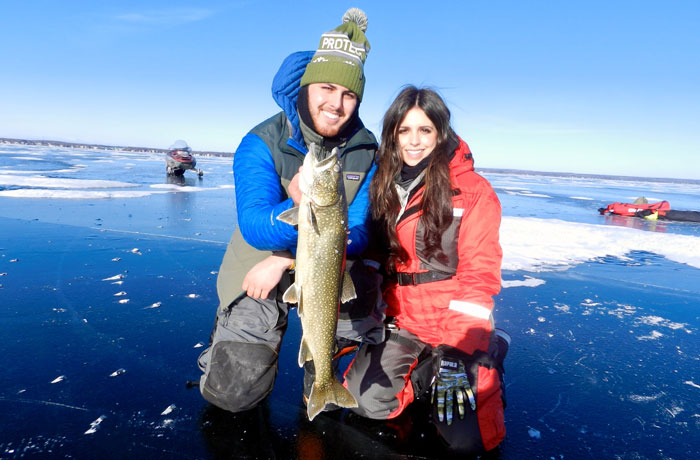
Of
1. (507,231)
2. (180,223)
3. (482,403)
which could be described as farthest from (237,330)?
(507,231)

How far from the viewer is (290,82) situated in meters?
3.89

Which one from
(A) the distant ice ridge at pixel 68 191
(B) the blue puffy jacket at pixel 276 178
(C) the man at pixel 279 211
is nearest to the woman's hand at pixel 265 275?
(C) the man at pixel 279 211

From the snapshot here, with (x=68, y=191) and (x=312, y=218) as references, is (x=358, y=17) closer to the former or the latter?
(x=312, y=218)

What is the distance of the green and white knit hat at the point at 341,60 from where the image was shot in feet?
11.9

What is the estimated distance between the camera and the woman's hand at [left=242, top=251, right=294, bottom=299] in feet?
10.5

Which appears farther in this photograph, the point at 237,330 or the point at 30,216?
the point at 30,216

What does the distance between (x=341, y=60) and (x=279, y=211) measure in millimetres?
1645

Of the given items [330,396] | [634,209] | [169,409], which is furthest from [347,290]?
[634,209]

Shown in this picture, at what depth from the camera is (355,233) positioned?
3.43 m

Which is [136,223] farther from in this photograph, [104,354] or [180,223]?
[104,354]

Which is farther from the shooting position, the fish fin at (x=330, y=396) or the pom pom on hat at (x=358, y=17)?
the pom pom on hat at (x=358, y=17)

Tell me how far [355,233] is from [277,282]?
780 millimetres

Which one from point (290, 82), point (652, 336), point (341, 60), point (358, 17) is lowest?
point (652, 336)

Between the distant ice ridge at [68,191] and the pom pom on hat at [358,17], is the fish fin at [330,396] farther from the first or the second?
the distant ice ridge at [68,191]
